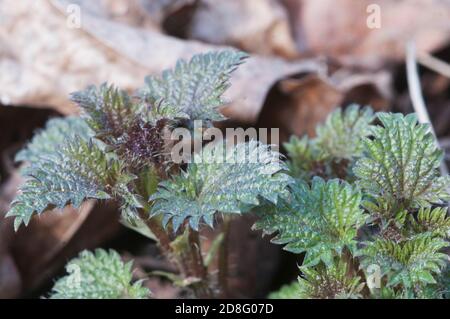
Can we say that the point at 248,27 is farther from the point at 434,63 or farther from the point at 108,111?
the point at 108,111

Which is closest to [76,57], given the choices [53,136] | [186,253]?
[53,136]

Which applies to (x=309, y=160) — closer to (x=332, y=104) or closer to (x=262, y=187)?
(x=262, y=187)

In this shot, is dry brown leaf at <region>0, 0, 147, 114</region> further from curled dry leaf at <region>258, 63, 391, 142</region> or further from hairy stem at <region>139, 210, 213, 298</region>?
hairy stem at <region>139, 210, 213, 298</region>

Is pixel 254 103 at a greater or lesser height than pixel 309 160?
greater

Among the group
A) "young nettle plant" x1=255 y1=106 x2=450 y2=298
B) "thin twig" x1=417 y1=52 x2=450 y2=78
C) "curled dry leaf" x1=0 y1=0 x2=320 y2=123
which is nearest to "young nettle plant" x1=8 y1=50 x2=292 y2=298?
"young nettle plant" x1=255 y1=106 x2=450 y2=298

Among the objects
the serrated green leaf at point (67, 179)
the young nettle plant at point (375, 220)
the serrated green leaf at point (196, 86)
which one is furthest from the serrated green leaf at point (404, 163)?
the serrated green leaf at point (67, 179)
